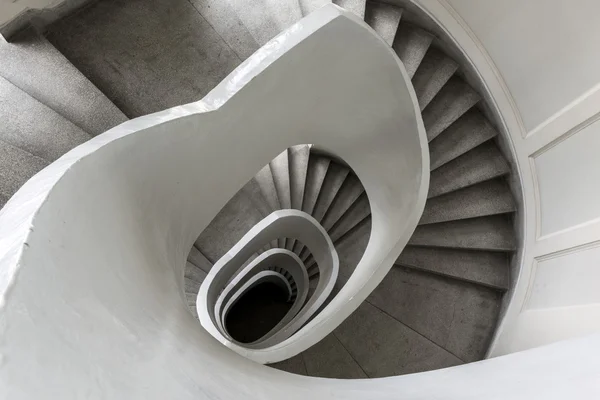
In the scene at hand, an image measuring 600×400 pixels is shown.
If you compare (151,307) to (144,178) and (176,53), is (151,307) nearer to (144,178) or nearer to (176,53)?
(144,178)

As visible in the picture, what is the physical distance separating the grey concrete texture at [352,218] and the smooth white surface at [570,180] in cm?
185

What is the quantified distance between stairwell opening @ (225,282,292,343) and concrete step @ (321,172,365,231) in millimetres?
3300

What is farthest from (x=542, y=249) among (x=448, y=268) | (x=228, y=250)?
(x=228, y=250)

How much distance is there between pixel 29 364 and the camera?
0.54 m

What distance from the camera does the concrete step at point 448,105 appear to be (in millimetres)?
4410

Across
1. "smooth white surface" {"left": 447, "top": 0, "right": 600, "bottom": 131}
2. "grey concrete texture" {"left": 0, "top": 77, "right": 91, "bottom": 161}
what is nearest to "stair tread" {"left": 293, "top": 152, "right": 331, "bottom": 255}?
"smooth white surface" {"left": 447, "top": 0, "right": 600, "bottom": 131}

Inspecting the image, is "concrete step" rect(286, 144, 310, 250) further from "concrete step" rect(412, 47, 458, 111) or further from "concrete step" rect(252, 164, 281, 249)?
"concrete step" rect(412, 47, 458, 111)

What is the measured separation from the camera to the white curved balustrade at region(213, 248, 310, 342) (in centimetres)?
561

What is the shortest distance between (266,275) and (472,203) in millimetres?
3779

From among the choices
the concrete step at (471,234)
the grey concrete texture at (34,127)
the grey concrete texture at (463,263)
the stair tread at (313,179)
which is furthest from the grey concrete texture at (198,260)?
the concrete step at (471,234)

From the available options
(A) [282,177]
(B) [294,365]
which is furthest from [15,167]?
(B) [294,365]

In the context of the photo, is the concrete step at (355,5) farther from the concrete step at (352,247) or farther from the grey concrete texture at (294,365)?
the grey concrete texture at (294,365)

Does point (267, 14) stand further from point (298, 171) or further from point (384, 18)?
point (298, 171)

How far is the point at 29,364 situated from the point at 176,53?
3137 millimetres
